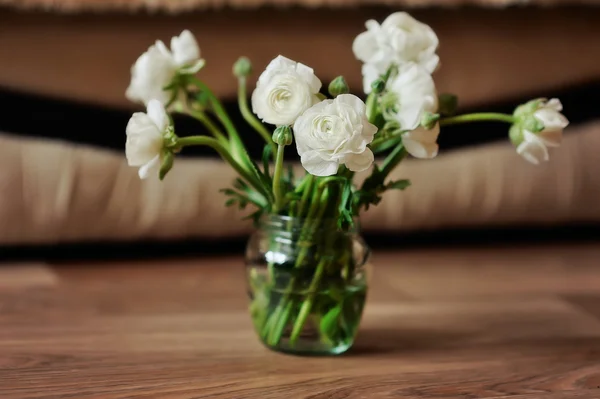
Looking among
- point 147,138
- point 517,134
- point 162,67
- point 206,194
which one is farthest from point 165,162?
point 206,194

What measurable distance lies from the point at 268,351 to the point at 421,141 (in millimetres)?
276

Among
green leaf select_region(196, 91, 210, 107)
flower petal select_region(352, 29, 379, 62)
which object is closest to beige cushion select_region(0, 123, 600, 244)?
green leaf select_region(196, 91, 210, 107)

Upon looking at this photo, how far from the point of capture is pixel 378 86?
67 cm

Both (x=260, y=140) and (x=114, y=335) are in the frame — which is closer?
(x=114, y=335)

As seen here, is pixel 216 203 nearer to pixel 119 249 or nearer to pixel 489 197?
pixel 119 249

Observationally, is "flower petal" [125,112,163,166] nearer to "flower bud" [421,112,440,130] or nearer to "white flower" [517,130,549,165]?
"flower bud" [421,112,440,130]

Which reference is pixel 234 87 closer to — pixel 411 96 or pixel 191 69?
pixel 191 69

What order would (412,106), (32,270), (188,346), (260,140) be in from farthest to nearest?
(260,140) → (32,270) → (188,346) → (412,106)

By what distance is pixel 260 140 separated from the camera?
1162 millimetres

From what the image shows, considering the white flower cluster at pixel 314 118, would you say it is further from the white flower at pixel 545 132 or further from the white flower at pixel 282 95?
the white flower at pixel 545 132

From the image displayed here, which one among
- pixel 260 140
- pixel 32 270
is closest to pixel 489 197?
pixel 260 140

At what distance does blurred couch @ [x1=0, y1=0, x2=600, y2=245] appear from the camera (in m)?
1.06

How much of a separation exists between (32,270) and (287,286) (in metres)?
0.49

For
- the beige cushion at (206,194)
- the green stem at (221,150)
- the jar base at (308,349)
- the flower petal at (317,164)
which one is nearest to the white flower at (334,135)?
the flower petal at (317,164)
